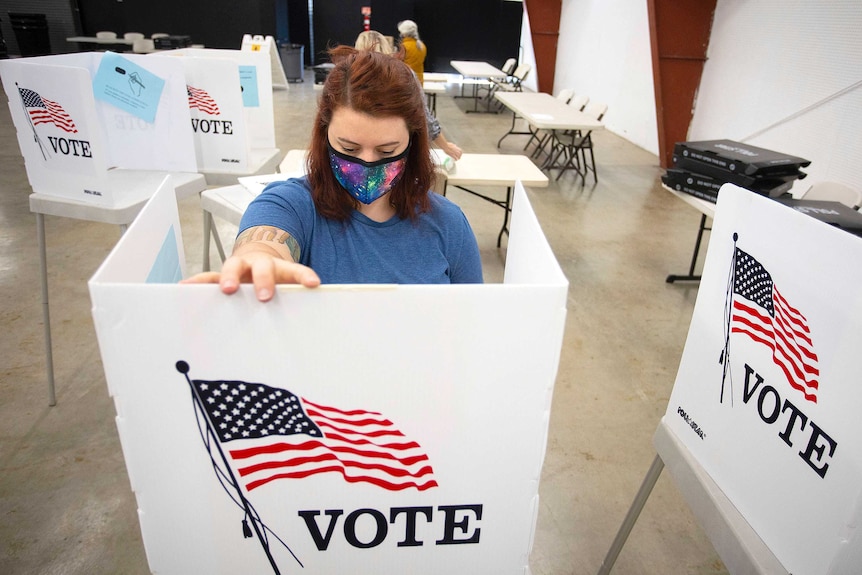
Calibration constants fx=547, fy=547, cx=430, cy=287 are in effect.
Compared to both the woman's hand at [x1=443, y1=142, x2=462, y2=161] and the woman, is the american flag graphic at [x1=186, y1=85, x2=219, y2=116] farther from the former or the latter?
the woman's hand at [x1=443, y1=142, x2=462, y2=161]

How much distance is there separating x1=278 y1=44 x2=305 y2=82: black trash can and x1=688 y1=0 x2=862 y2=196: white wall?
791cm

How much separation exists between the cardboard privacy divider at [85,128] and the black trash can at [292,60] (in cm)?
989

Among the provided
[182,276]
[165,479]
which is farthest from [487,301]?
[182,276]

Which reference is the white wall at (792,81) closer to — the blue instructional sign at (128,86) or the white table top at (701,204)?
the white table top at (701,204)

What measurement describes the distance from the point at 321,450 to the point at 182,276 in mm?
464

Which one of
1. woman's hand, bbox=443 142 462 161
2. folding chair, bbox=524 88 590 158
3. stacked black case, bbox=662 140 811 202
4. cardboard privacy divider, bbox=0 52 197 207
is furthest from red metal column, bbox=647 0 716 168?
cardboard privacy divider, bbox=0 52 197 207

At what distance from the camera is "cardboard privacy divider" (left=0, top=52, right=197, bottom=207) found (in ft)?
5.58

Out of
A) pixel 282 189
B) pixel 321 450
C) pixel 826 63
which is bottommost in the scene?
pixel 321 450

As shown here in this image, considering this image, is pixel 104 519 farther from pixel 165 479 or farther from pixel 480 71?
pixel 480 71

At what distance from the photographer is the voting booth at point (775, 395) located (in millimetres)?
792

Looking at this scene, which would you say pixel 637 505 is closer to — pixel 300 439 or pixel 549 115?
pixel 300 439

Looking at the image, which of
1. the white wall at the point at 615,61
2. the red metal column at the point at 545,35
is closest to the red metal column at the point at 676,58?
the white wall at the point at 615,61

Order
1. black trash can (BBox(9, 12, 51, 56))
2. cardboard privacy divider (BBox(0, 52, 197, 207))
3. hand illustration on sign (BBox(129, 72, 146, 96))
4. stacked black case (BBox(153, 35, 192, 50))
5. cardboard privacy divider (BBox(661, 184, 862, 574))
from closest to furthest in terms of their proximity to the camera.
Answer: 1. cardboard privacy divider (BBox(661, 184, 862, 574))
2. cardboard privacy divider (BBox(0, 52, 197, 207))
3. hand illustration on sign (BBox(129, 72, 146, 96))
4. stacked black case (BBox(153, 35, 192, 50))
5. black trash can (BBox(9, 12, 51, 56))

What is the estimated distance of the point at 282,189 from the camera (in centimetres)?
117
